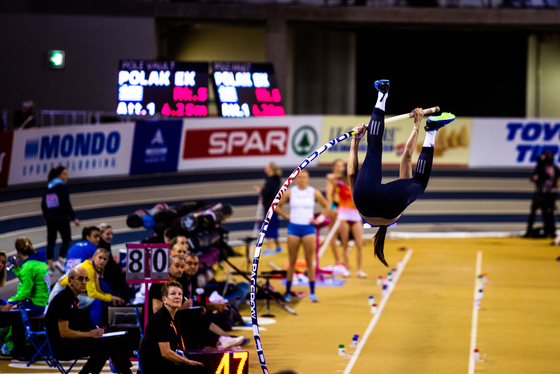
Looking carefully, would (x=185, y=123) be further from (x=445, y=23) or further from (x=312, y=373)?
(x=312, y=373)

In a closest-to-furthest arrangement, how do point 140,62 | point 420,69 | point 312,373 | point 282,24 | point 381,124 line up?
point 381,124
point 312,373
point 140,62
point 282,24
point 420,69

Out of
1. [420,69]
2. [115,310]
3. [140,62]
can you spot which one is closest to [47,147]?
[140,62]

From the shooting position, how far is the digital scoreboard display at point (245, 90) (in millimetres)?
18750

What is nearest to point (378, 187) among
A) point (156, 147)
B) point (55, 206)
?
point (55, 206)

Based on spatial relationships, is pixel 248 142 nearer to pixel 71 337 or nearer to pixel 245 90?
pixel 245 90

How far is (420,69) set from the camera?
30.5 m

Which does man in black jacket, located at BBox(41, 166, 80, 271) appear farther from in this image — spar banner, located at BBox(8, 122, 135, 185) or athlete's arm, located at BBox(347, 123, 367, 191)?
athlete's arm, located at BBox(347, 123, 367, 191)

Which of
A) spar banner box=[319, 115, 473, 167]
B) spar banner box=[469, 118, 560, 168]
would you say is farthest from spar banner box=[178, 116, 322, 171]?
spar banner box=[469, 118, 560, 168]

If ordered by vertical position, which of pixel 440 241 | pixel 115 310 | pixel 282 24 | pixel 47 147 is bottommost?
pixel 440 241

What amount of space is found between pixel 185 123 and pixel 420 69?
40.8ft

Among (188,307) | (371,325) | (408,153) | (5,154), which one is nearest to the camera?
(408,153)

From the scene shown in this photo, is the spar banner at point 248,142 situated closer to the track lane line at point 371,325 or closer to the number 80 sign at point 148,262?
the track lane line at point 371,325

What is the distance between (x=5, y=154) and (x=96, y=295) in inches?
350

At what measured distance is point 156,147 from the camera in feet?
68.5
